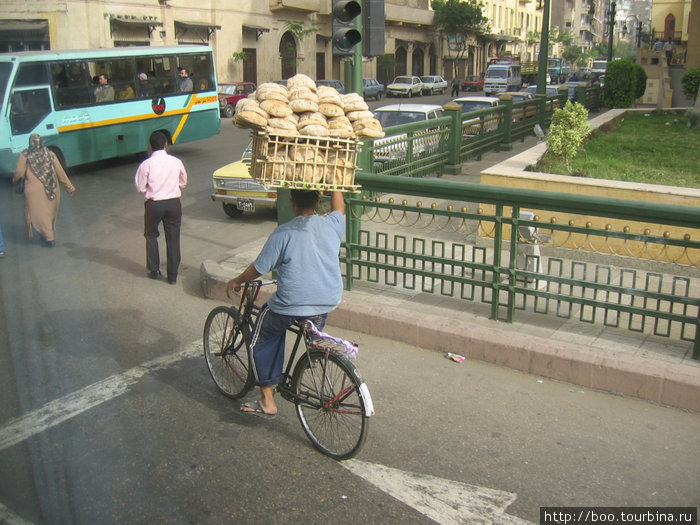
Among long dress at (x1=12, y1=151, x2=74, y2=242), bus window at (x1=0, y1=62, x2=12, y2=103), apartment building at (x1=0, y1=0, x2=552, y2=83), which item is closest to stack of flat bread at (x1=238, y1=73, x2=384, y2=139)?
long dress at (x1=12, y1=151, x2=74, y2=242)

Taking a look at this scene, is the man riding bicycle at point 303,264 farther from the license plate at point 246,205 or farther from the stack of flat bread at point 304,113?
the license plate at point 246,205

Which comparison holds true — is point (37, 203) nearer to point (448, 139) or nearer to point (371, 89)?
point (448, 139)

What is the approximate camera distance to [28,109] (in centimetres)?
1524

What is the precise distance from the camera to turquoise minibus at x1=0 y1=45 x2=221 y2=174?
49.4 ft

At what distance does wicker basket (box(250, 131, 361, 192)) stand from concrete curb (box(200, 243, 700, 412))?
7.73 ft

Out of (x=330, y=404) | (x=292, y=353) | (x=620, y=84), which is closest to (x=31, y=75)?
(x=292, y=353)

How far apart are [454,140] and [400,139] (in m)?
2.76

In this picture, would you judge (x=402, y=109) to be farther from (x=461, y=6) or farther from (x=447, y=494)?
(x=461, y=6)

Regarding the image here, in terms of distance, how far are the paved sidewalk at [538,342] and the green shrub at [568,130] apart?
4.46 metres

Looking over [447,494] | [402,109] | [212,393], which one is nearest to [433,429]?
[447,494]

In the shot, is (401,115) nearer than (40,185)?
No

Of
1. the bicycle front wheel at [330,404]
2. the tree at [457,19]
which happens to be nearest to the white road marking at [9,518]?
the bicycle front wheel at [330,404]

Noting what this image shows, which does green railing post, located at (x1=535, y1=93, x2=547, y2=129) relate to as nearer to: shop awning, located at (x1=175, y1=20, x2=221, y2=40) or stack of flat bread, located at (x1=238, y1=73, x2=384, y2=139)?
stack of flat bread, located at (x1=238, y1=73, x2=384, y2=139)

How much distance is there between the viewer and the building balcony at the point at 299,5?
4575 cm
